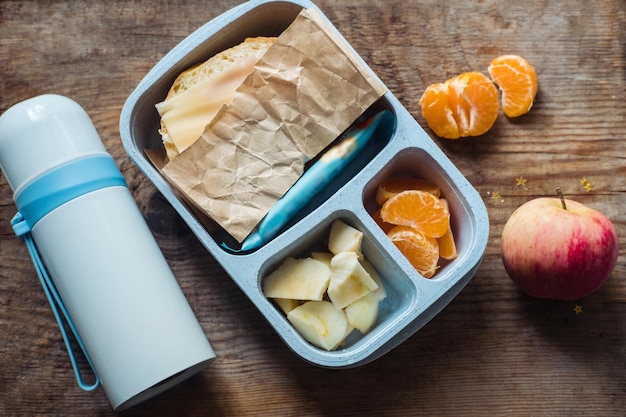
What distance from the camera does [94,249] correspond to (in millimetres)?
1053

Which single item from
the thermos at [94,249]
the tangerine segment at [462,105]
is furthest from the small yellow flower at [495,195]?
the thermos at [94,249]

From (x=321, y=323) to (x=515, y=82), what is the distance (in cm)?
63

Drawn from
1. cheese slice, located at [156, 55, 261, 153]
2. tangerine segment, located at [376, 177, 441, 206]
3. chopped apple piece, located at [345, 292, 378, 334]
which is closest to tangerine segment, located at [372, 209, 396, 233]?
tangerine segment, located at [376, 177, 441, 206]

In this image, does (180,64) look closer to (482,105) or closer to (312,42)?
(312,42)

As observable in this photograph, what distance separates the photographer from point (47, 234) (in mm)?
1064

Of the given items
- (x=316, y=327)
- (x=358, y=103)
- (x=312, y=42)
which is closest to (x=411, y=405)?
(x=316, y=327)

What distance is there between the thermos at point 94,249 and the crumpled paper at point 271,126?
0.47 ft

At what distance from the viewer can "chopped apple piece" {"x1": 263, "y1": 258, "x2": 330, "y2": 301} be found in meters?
1.08

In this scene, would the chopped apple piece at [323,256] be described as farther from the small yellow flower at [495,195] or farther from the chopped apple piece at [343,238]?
the small yellow flower at [495,195]

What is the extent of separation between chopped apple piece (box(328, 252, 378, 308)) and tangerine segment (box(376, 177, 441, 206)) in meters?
0.13

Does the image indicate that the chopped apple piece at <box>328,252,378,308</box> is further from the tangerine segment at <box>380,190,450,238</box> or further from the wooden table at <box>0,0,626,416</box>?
the wooden table at <box>0,0,626,416</box>

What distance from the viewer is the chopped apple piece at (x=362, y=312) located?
1.10 metres

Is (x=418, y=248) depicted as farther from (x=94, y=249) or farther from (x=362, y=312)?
(x=94, y=249)

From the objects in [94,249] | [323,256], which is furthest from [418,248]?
[94,249]
